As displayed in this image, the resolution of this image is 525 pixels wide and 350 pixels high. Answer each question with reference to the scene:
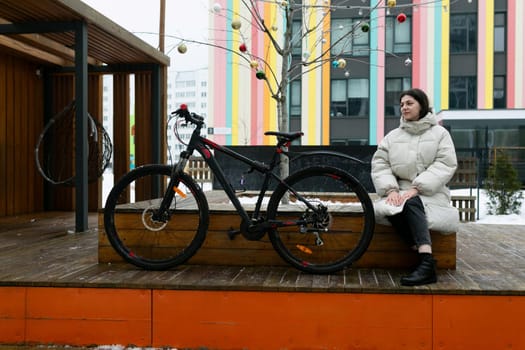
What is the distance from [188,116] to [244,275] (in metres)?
1.10

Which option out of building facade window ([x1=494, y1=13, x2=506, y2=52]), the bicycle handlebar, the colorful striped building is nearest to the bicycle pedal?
the bicycle handlebar

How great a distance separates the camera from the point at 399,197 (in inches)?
124

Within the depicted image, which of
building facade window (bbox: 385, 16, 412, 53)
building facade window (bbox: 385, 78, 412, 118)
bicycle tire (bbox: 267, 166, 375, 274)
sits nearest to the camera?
bicycle tire (bbox: 267, 166, 375, 274)

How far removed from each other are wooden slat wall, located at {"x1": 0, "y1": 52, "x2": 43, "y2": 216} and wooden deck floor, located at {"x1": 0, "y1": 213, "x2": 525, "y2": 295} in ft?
8.77

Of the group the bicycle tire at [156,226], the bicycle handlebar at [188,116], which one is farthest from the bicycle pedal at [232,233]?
the bicycle handlebar at [188,116]

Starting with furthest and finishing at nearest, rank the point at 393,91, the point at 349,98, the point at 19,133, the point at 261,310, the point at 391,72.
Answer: the point at 349,98
the point at 393,91
the point at 391,72
the point at 19,133
the point at 261,310

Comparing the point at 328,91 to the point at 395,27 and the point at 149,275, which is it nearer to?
the point at 395,27

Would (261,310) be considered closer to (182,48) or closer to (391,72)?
A: (182,48)

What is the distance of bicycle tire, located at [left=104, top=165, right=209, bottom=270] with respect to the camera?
3.38 m

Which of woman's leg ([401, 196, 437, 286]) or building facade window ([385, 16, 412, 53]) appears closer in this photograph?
woman's leg ([401, 196, 437, 286])

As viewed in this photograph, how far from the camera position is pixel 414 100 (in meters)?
3.29

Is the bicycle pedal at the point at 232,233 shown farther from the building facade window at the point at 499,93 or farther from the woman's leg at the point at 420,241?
the building facade window at the point at 499,93

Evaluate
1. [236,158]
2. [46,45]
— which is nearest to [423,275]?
[236,158]

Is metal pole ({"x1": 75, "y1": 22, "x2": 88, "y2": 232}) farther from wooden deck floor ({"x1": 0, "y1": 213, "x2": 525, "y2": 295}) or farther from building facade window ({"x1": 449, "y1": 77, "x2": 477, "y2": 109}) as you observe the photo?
building facade window ({"x1": 449, "y1": 77, "x2": 477, "y2": 109})
